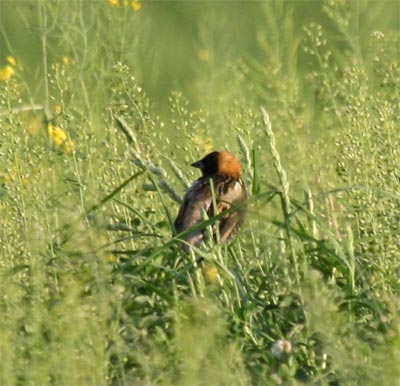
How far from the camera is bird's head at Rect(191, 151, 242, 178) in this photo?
21.9 feet

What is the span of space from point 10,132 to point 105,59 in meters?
2.17

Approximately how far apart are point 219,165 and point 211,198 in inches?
31.1

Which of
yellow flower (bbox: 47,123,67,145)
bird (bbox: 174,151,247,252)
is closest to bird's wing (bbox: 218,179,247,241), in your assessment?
bird (bbox: 174,151,247,252)

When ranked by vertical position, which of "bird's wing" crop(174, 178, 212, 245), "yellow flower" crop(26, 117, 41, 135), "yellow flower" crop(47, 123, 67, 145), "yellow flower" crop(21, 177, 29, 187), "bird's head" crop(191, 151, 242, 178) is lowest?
"bird's wing" crop(174, 178, 212, 245)

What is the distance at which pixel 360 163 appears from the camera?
5555 millimetres

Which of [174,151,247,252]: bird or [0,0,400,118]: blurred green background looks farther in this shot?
[0,0,400,118]: blurred green background

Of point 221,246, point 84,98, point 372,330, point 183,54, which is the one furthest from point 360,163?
point 183,54

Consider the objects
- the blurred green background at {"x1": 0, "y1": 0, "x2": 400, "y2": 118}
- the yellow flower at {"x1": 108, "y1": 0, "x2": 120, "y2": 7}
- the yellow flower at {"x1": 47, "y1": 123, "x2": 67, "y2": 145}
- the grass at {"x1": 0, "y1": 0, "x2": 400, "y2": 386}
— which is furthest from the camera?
the blurred green background at {"x1": 0, "y1": 0, "x2": 400, "y2": 118}

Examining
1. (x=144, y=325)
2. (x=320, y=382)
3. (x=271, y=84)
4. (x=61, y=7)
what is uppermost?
(x=61, y=7)

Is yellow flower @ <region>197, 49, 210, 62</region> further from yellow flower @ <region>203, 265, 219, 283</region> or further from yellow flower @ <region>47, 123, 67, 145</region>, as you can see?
yellow flower @ <region>203, 265, 219, 283</region>

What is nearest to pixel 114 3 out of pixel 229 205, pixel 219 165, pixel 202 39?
pixel 219 165

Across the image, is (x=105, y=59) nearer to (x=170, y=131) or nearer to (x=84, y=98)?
(x=84, y=98)

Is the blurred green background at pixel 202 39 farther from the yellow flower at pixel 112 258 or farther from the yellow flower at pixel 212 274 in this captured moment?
the yellow flower at pixel 212 274

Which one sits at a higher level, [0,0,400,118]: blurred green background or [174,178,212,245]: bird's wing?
[0,0,400,118]: blurred green background
